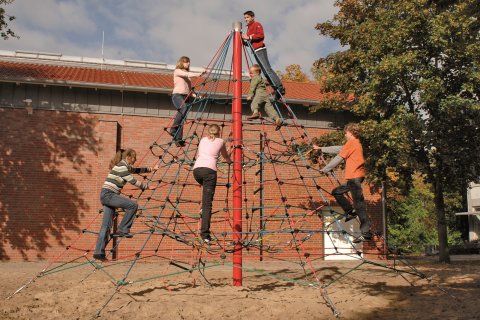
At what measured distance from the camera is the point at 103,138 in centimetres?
1689

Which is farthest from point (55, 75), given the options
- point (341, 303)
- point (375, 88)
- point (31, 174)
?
point (341, 303)

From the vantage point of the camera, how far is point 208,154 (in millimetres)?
7117

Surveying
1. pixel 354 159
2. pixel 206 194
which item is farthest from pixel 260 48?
pixel 206 194

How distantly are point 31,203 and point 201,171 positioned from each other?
11.3 metres

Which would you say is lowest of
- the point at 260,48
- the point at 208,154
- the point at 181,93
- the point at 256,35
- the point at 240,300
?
the point at 240,300

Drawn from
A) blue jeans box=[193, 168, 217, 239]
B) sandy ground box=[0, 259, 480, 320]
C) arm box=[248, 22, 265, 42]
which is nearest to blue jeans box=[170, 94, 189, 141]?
arm box=[248, 22, 265, 42]

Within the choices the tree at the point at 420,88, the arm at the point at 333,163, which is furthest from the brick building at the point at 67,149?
the arm at the point at 333,163

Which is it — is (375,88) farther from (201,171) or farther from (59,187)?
(59,187)

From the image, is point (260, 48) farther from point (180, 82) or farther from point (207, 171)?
point (207, 171)

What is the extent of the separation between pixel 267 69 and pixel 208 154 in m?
2.74

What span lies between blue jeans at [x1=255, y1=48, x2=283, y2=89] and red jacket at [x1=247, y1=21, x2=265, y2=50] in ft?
0.46

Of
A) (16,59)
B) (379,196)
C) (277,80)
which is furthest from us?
(16,59)

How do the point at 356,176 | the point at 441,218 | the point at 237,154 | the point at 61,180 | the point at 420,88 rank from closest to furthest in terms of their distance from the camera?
the point at 356,176 < the point at 237,154 < the point at 420,88 < the point at 441,218 < the point at 61,180

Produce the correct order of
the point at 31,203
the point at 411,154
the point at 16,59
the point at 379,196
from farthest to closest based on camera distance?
the point at 16,59
the point at 379,196
the point at 31,203
the point at 411,154
